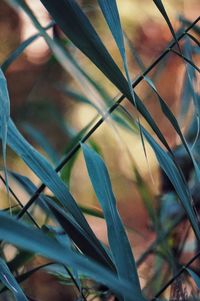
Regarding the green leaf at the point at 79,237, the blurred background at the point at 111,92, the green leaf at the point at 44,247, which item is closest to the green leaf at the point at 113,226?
the green leaf at the point at 79,237

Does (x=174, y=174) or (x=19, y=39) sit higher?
(x=19, y=39)

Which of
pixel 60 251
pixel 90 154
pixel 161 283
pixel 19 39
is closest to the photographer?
pixel 60 251

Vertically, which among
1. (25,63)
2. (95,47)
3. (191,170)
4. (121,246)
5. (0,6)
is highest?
(0,6)

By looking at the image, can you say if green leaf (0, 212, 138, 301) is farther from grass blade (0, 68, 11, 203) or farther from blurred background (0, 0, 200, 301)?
blurred background (0, 0, 200, 301)

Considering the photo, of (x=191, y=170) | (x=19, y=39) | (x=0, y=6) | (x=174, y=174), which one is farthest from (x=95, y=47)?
(x=0, y=6)

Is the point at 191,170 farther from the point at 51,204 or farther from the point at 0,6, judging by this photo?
the point at 0,6

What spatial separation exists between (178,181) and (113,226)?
0.19ft

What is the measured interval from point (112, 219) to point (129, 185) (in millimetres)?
2020

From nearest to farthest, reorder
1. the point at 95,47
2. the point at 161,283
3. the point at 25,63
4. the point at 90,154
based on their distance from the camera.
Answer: the point at 95,47 → the point at 90,154 → the point at 161,283 → the point at 25,63

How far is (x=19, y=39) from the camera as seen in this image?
237 cm

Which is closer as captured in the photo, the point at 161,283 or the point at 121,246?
the point at 121,246

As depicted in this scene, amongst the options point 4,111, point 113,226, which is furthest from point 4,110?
point 113,226

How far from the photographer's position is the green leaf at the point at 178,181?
1.57 feet

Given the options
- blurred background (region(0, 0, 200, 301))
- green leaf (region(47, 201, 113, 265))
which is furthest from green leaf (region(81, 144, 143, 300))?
blurred background (region(0, 0, 200, 301))
